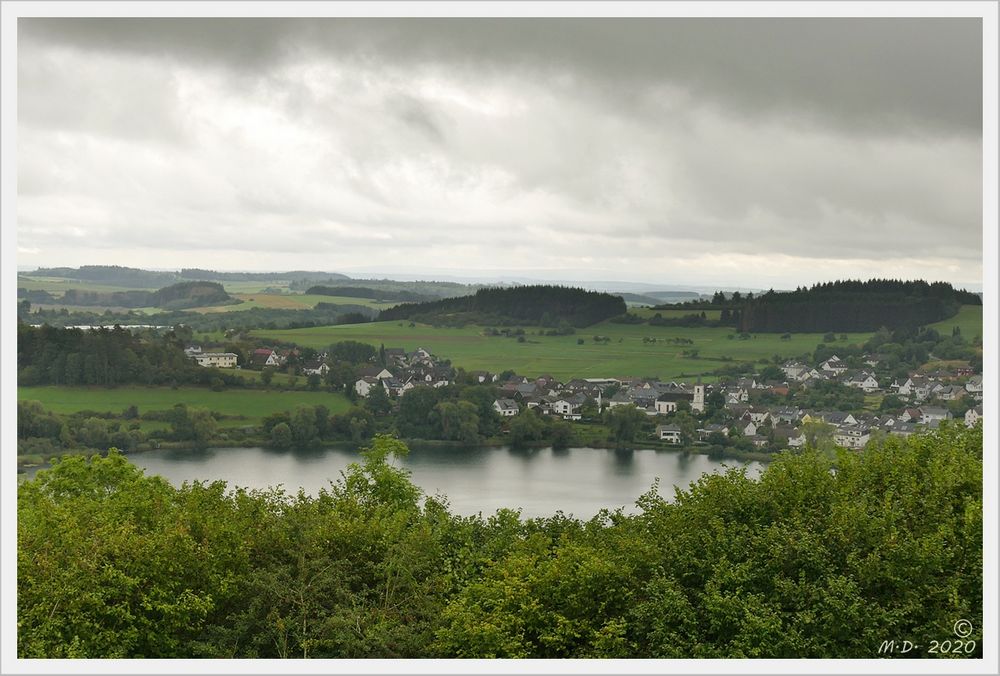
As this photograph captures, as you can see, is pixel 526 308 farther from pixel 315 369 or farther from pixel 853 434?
pixel 853 434

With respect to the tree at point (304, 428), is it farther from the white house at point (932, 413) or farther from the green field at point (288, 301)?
the white house at point (932, 413)

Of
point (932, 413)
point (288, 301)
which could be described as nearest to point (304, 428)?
point (288, 301)

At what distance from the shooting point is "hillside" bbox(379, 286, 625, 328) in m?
28.0

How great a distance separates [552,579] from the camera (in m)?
7.18

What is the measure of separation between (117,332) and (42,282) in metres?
3.02

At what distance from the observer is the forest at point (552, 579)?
638cm

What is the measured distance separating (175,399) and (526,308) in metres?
10.3

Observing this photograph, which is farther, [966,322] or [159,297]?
[159,297]

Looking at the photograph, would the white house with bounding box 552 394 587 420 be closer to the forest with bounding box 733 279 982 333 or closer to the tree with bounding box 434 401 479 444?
the tree with bounding box 434 401 479 444

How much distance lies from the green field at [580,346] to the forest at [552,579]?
17194 millimetres

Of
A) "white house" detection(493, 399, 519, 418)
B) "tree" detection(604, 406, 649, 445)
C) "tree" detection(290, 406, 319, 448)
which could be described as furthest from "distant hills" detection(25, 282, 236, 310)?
"tree" detection(604, 406, 649, 445)

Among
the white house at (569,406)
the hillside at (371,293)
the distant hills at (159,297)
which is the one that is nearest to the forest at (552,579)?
the white house at (569,406)

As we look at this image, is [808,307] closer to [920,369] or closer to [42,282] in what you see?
[920,369]

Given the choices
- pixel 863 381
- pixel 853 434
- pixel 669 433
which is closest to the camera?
pixel 853 434
